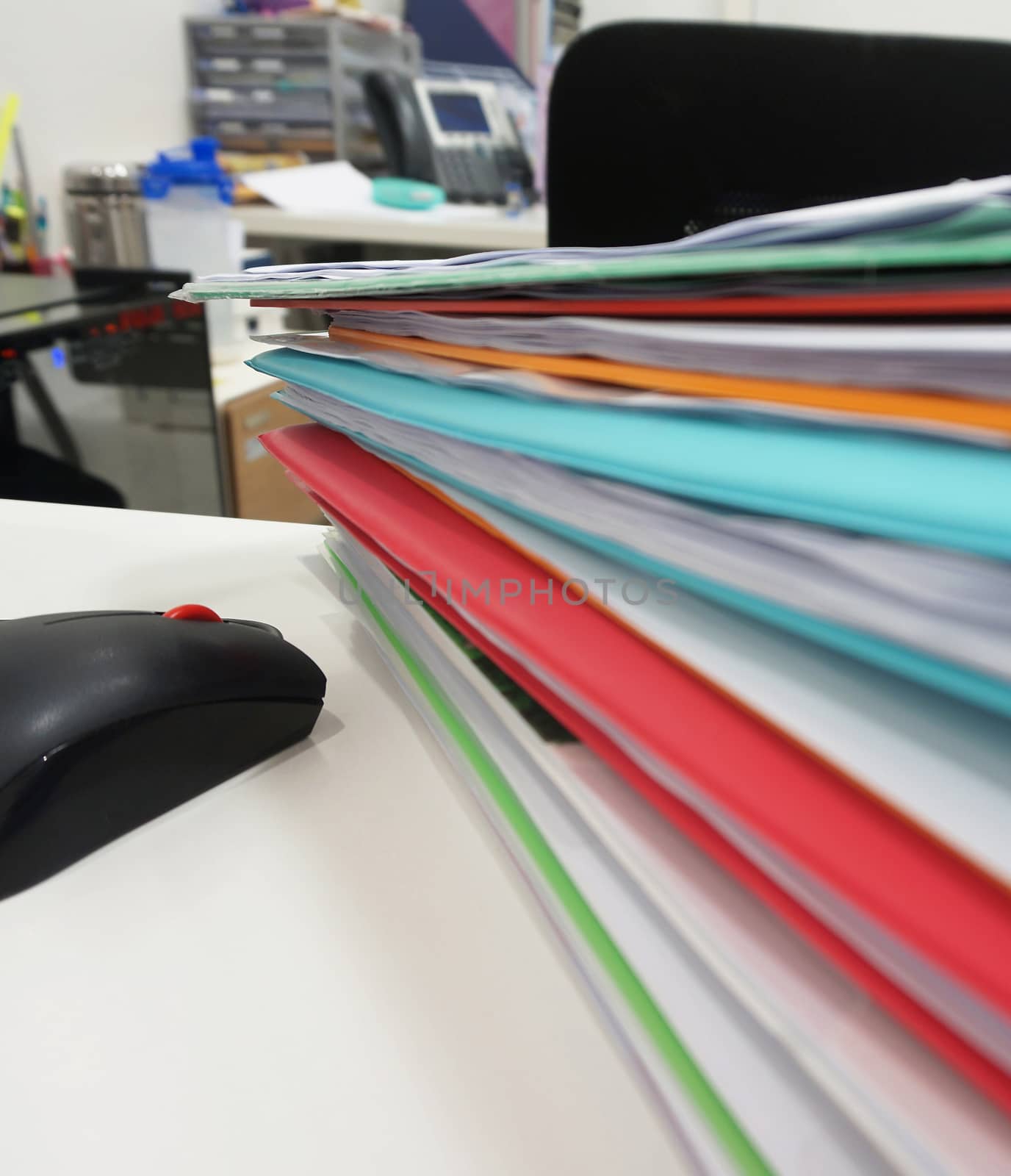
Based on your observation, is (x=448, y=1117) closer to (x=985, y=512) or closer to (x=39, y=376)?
(x=985, y=512)

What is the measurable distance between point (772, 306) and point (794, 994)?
0.45 feet

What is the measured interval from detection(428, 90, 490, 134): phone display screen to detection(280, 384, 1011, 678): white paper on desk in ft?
5.99

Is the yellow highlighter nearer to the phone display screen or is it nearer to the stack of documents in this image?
the phone display screen

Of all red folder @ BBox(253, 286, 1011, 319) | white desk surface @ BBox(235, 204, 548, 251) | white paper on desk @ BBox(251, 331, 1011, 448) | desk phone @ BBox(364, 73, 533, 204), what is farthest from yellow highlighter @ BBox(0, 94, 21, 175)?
red folder @ BBox(253, 286, 1011, 319)

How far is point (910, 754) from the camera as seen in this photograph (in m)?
0.15

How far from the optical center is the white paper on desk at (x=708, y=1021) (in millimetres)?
157

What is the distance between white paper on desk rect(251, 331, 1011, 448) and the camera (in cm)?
15

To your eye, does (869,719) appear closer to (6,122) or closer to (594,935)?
(594,935)

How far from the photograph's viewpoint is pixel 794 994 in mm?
161

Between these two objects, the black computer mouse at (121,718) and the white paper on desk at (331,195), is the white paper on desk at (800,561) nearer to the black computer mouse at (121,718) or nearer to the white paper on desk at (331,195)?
the black computer mouse at (121,718)

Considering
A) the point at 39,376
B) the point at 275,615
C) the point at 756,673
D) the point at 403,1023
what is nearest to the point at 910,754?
the point at 756,673

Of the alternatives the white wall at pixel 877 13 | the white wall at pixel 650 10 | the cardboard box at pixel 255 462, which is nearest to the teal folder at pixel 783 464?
the cardboard box at pixel 255 462

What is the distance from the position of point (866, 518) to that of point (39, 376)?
100 centimetres

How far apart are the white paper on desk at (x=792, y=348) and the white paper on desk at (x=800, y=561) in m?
0.03
